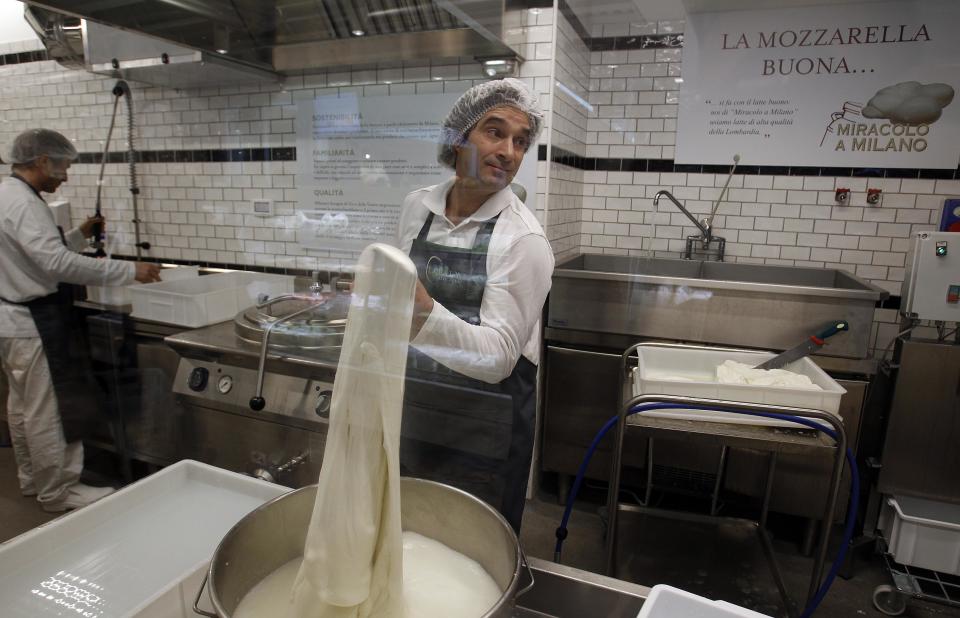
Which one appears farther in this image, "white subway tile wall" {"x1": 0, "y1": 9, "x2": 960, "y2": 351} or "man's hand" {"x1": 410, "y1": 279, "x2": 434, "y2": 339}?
"white subway tile wall" {"x1": 0, "y1": 9, "x2": 960, "y2": 351}

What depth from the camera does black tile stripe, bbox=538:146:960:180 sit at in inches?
86.9

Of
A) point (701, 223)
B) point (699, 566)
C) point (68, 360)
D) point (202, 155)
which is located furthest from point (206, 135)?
point (701, 223)

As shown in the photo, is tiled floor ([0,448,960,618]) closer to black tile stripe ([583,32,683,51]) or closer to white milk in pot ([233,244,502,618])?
white milk in pot ([233,244,502,618])

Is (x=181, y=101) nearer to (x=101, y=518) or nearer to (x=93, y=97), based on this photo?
(x=93, y=97)

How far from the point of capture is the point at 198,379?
1.12 meters

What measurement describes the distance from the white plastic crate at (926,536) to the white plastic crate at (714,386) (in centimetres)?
90

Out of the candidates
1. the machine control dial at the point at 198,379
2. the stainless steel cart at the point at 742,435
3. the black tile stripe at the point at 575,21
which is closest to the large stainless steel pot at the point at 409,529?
the machine control dial at the point at 198,379

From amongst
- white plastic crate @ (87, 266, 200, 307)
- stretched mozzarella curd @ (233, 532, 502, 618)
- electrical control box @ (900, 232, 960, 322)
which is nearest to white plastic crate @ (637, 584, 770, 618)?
stretched mozzarella curd @ (233, 532, 502, 618)

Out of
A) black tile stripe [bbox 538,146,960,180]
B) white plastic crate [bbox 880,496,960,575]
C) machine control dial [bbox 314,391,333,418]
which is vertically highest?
black tile stripe [bbox 538,146,960,180]

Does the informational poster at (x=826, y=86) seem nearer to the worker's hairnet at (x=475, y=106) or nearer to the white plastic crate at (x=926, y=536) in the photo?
the white plastic crate at (x=926, y=536)

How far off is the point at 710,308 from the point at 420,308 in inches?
66.7

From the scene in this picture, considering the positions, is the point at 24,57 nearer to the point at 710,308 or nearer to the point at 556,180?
the point at 556,180

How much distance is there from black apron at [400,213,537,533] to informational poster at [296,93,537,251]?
15 centimetres

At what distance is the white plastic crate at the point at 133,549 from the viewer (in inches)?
26.0
